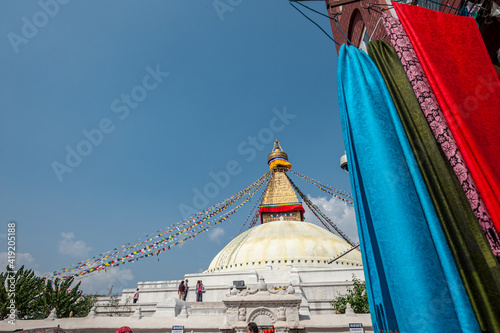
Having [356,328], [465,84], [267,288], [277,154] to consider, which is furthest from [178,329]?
[277,154]

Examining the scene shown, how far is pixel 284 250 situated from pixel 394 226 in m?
16.9

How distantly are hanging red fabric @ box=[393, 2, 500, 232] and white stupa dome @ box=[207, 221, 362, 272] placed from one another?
15.5m

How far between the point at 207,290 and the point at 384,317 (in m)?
12.2

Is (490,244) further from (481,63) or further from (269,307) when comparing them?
(269,307)

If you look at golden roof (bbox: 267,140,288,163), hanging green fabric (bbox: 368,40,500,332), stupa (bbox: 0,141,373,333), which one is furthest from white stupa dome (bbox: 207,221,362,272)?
hanging green fabric (bbox: 368,40,500,332)

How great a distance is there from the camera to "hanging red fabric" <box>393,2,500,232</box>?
2023 millimetres

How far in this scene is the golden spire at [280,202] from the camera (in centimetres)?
2456

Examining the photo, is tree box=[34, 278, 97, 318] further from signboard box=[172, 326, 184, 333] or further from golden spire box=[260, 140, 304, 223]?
golden spire box=[260, 140, 304, 223]

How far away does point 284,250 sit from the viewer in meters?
17.9

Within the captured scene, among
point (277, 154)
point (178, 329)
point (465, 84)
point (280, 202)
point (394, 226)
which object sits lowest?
point (178, 329)

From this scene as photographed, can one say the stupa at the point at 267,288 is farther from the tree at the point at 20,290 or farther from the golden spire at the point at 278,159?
the tree at the point at 20,290

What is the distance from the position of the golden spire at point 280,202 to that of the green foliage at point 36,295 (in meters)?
16.3

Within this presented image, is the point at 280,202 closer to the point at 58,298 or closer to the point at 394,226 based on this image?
the point at 58,298

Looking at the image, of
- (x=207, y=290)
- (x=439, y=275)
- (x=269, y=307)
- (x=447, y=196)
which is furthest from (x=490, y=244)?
(x=207, y=290)
